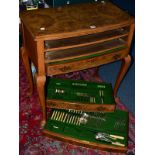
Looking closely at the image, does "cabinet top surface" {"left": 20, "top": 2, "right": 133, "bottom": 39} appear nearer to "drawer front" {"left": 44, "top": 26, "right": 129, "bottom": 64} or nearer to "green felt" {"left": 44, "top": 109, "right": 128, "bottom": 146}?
"drawer front" {"left": 44, "top": 26, "right": 129, "bottom": 64}

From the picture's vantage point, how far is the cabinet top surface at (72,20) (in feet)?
5.21

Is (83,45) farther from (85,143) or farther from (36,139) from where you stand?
(36,139)

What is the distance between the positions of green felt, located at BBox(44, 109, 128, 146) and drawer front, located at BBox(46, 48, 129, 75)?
0.46 meters

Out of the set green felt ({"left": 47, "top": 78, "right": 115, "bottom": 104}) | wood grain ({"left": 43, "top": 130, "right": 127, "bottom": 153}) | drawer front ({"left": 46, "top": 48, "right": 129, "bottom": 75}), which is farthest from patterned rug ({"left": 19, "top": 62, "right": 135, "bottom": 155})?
drawer front ({"left": 46, "top": 48, "right": 129, "bottom": 75})

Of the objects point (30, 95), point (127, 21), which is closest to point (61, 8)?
point (127, 21)

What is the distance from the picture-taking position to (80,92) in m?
2.07

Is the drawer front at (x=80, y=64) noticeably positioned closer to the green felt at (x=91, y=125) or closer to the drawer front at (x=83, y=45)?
the drawer front at (x=83, y=45)

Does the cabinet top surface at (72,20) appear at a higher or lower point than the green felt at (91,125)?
higher

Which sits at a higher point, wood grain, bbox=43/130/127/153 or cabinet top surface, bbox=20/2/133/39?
cabinet top surface, bbox=20/2/133/39

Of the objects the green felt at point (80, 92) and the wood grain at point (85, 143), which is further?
the green felt at point (80, 92)

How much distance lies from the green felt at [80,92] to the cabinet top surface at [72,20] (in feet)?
1.95

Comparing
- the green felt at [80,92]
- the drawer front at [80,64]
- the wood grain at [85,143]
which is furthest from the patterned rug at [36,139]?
the drawer front at [80,64]

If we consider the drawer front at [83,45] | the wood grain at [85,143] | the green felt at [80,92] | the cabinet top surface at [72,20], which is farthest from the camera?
the green felt at [80,92]

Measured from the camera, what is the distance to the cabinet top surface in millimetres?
1588
